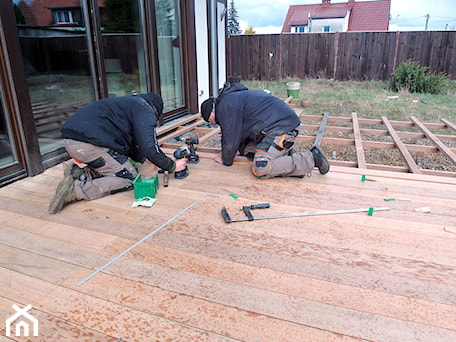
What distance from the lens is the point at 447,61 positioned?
11.4m

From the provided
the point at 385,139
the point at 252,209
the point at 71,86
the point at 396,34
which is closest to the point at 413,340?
the point at 252,209

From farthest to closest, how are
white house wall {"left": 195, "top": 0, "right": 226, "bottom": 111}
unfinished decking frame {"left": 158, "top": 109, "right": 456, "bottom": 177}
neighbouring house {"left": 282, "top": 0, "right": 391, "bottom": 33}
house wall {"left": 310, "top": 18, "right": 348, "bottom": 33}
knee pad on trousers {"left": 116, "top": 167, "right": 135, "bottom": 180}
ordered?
house wall {"left": 310, "top": 18, "right": 348, "bottom": 33}, neighbouring house {"left": 282, "top": 0, "right": 391, "bottom": 33}, white house wall {"left": 195, "top": 0, "right": 226, "bottom": 111}, unfinished decking frame {"left": 158, "top": 109, "right": 456, "bottom": 177}, knee pad on trousers {"left": 116, "top": 167, "right": 135, "bottom": 180}

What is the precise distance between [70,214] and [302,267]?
1.60 m

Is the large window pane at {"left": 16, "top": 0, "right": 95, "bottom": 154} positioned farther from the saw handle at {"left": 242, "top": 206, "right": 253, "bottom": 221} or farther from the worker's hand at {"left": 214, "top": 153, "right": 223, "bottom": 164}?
the saw handle at {"left": 242, "top": 206, "right": 253, "bottom": 221}

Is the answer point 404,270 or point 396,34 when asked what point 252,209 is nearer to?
point 404,270

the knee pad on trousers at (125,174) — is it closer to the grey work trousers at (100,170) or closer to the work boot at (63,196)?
the grey work trousers at (100,170)

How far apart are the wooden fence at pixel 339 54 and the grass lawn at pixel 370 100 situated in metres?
0.74

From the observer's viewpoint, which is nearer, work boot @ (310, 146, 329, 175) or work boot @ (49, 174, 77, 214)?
work boot @ (49, 174, 77, 214)

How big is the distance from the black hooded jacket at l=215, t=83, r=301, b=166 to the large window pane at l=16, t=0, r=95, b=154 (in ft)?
5.59

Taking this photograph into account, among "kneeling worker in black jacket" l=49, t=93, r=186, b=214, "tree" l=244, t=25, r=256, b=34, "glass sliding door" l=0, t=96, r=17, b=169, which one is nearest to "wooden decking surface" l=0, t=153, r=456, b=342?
"kneeling worker in black jacket" l=49, t=93, r=186, b=214

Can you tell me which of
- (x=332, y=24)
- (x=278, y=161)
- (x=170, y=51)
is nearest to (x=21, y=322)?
(x=278, y=161)

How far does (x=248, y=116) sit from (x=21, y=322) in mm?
2167

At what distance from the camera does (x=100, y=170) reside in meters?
2.65

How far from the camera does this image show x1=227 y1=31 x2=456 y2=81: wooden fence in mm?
11492
